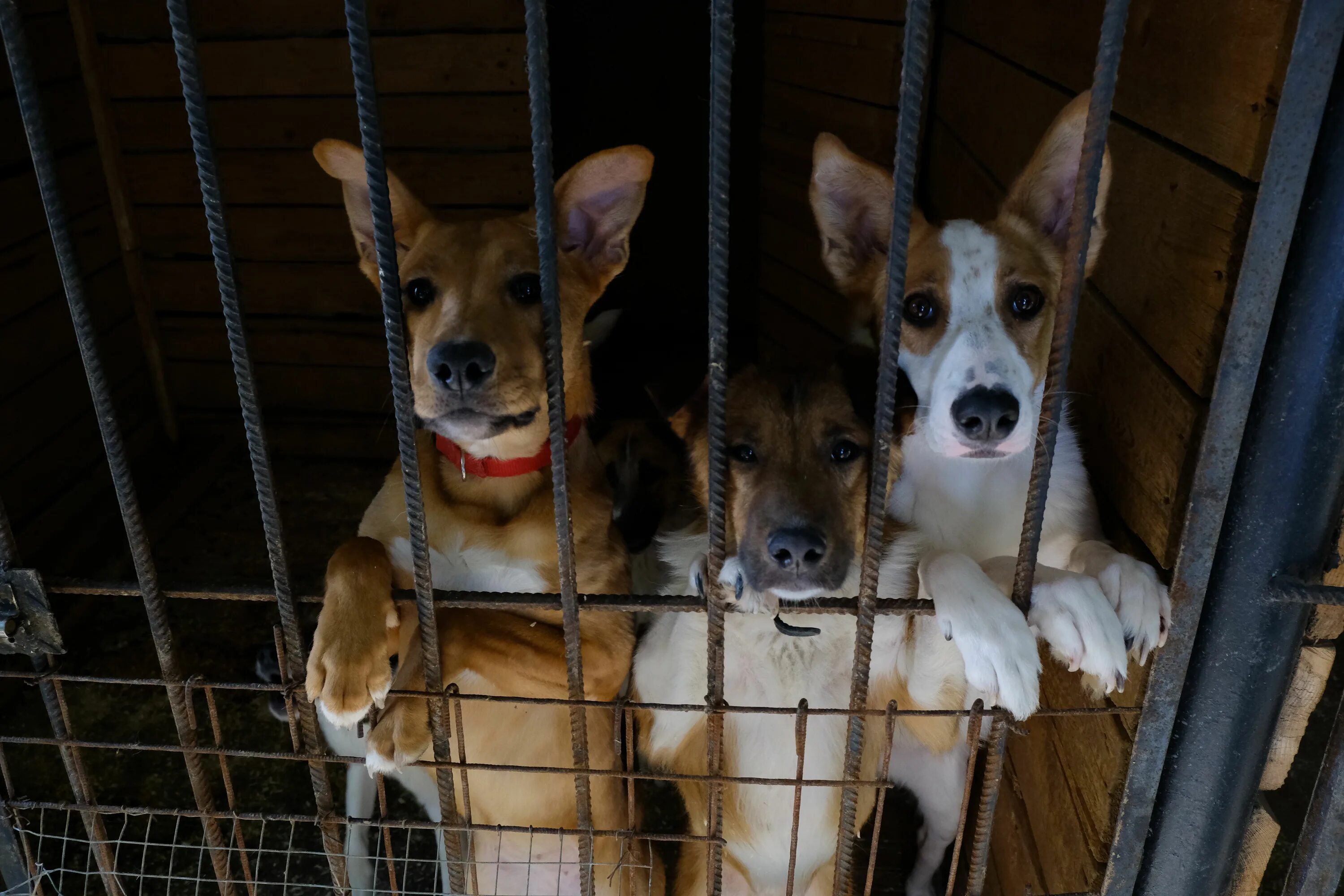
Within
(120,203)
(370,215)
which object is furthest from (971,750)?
(120,203)

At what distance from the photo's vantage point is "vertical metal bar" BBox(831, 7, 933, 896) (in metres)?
1.31

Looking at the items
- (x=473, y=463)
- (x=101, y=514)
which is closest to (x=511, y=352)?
(x=473, y=463)

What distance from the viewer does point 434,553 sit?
2369 mm

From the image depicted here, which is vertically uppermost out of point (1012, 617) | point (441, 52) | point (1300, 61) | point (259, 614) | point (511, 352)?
point (441, 52)

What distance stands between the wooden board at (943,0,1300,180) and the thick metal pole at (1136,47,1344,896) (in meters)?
0.10

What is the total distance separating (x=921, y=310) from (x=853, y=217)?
401 mm

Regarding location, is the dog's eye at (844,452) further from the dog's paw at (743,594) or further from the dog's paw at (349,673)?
the dog's paw at (349,673)

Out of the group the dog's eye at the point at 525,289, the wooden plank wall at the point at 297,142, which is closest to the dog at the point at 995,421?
the dog's eye at the point at 525,289

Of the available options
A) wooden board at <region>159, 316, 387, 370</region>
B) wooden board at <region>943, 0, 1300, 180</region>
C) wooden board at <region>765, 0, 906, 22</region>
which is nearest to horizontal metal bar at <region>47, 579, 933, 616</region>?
wooden board at <region>943, 0, 1300, 180</region>

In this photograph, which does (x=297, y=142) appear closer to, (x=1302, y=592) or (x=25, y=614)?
(x=25, y=614)

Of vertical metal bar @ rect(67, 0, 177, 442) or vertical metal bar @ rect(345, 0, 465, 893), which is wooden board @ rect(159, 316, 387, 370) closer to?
vertical metal bar @ rect(67, 0, 177, 442)

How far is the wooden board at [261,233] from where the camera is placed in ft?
17.0

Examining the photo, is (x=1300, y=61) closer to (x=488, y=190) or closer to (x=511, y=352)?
(x=511, y=352)

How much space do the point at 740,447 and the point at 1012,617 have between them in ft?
2.59
